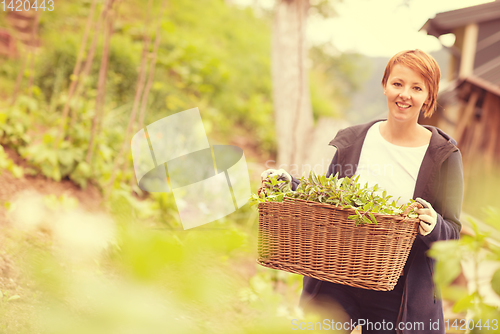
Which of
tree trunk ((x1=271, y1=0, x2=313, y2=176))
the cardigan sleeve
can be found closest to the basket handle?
the cardigan sleeve

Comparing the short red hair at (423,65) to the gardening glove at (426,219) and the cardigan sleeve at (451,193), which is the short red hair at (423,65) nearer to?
the cardigan sleeve at (451,193)

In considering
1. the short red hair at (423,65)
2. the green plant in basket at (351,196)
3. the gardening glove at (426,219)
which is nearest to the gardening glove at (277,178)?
the green plant in basket at (351,196)

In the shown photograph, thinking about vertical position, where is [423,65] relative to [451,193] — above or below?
above

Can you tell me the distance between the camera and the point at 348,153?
1387 millimetres

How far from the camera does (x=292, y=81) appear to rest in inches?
150

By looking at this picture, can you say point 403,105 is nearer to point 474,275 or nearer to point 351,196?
point 351,196

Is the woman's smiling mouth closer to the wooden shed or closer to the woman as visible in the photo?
the woman

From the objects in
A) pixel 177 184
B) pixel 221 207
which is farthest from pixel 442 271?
pixel 221 207

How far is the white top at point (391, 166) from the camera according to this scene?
4.12ft

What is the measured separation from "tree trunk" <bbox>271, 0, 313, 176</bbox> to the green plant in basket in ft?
8.68

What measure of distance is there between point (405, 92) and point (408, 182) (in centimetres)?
29

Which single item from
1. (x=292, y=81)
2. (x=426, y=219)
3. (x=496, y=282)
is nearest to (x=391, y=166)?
(x=426, y=219)

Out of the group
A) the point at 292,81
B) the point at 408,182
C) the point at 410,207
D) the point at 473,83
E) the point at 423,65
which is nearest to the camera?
the point at 410,207

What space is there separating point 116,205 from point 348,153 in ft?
3.59
